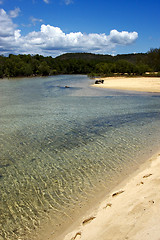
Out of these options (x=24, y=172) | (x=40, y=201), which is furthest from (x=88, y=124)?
(x=40, y=201)

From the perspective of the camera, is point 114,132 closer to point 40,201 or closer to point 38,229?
point 40,201

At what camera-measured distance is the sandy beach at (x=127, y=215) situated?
3494 mm

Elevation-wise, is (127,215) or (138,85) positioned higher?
(138,85)

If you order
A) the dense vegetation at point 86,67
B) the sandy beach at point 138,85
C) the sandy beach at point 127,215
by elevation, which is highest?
the dense vegetation at point 86,67

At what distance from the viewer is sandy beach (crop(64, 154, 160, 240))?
138 inches

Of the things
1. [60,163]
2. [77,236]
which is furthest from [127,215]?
[60,163]

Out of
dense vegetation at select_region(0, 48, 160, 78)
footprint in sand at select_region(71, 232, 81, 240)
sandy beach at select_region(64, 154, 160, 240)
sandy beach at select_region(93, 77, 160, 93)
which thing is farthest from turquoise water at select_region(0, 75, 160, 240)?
dense vegetation at select_region(0, 48, 160, 78)

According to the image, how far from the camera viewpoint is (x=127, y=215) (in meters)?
4.18

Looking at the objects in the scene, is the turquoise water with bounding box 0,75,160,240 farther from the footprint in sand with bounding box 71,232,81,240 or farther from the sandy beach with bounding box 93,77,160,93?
the sandy beach with bounding box 93,77,160,93

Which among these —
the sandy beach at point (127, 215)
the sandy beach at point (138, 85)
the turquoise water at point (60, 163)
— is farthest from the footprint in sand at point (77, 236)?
the sandy beach at point (138, 85)

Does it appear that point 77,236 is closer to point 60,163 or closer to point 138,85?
point 60,163

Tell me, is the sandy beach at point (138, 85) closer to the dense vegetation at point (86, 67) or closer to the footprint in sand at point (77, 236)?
the dense vegetation at point (86, 67)

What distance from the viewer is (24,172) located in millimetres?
7723

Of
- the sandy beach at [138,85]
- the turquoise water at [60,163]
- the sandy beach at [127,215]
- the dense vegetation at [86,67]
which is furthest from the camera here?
the dense vegetation at [86,67]
